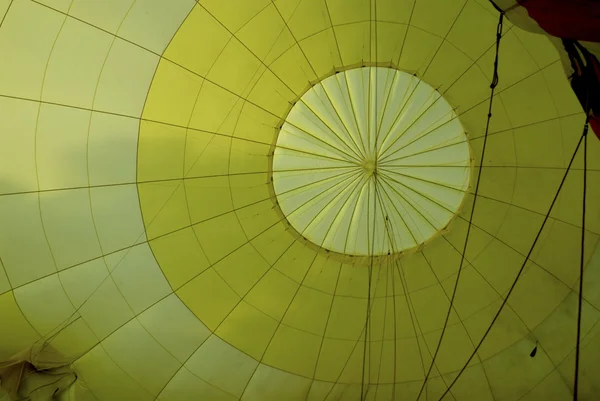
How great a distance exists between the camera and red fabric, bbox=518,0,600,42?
2.75m

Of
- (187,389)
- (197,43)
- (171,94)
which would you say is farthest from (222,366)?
(197,43)

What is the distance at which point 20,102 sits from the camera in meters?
4.30

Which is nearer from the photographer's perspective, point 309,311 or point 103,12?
point 103,12

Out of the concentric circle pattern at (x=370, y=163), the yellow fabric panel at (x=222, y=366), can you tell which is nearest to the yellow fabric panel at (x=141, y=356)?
the yellow fabric panel at (x=222, y=366)

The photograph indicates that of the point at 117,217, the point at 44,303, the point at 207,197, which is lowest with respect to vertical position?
the point at 44,303

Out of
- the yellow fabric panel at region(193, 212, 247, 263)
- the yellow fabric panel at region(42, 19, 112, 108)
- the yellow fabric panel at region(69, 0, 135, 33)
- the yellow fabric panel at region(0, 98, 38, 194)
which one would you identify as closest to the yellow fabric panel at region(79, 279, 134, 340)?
the yellow fabric panel at region(193, 212, 247, 263)

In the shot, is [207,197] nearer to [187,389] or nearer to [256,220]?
[256,220]

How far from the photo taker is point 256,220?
5.07 metres

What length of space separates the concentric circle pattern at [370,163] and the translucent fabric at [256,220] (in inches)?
2.7

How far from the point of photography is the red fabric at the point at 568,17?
2750 mm

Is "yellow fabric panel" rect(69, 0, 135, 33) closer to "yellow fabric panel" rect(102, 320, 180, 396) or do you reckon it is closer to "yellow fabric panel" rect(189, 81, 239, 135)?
"yellow fabric panel" rect(189, 81, 239, 135)

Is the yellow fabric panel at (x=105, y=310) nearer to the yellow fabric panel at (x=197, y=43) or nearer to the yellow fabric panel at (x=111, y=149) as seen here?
the yellow fabric panel at (x=111, y=149)

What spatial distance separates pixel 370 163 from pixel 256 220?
124cm

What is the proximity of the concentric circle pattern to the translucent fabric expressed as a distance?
68 millimetres
